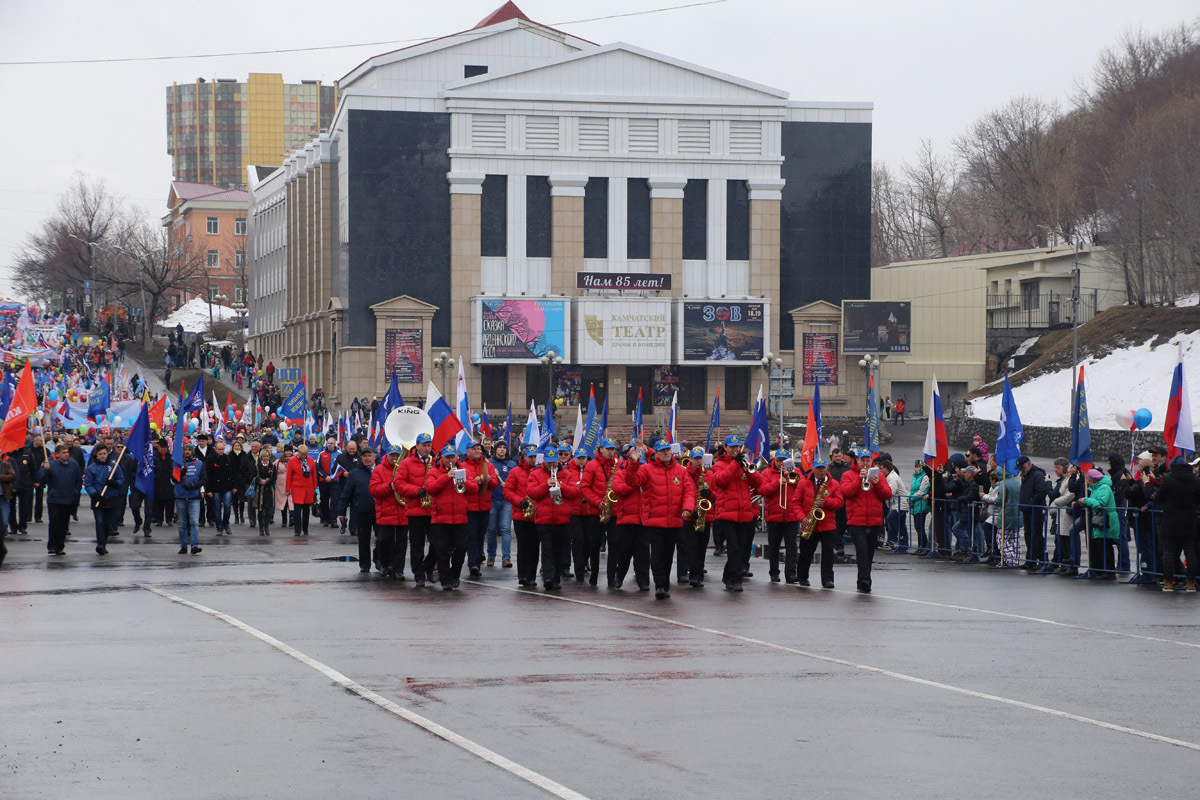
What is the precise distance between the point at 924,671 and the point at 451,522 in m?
7.44

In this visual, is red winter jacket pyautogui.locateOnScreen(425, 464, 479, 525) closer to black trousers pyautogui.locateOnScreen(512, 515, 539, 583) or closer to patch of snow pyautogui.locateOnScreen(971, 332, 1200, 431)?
black trousers pyautogui.locateOnScreen(512, 515, 539, 583)

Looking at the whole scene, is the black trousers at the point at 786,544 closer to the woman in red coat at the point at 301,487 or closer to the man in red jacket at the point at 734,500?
the man in red jacket at the point at 734,500

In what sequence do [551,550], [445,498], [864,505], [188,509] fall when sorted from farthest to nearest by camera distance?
[188,509]
[864,505]
[551,550]
[445,498]

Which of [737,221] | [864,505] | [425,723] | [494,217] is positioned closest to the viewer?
[425,723]

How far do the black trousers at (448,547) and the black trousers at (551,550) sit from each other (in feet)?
2.68

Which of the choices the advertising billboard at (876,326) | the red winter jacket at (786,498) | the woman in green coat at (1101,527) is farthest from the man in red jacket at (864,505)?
the advertising billboard at (876,326)

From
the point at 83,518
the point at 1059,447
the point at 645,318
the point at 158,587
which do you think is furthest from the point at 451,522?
the point at 645,318

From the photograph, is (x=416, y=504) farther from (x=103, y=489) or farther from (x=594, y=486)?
(x=103, y=489)

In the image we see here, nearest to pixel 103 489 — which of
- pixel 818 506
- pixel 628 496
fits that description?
pixel 628 496

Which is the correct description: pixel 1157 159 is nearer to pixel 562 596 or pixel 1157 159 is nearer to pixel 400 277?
pixel 400 277

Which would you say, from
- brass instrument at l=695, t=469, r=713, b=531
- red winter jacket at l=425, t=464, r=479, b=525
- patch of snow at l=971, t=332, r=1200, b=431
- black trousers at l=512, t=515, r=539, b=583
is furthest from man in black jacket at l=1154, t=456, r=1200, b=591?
patch of snow at l=971, t=332, r=1200, b=431

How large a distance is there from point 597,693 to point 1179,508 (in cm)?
1021

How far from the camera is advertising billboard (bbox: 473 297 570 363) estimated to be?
222 ft

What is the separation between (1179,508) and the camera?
59.3ft
